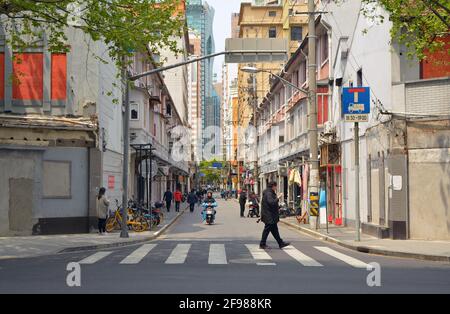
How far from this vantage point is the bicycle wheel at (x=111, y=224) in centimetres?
2638

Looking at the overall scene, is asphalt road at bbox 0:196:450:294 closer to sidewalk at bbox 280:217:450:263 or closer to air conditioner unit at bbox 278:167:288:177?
sidewalk at bbox 280:217:450:263

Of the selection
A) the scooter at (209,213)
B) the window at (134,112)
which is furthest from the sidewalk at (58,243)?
the window at (134,112)

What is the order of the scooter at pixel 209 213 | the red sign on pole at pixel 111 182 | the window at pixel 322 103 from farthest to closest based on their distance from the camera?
the window at pixel 322 103 < the scooter at pixel 209 213 < the red sign on pole at pixel 111 182

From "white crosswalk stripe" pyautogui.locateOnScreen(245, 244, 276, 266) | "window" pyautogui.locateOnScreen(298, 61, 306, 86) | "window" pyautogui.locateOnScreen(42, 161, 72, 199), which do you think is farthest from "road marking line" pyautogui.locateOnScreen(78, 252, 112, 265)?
"window" pyautogui.locateOnScreen(298, 61, 306, 86)

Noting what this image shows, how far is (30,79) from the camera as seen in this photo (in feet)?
83.0

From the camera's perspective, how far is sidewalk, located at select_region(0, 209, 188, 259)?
18.4 metres

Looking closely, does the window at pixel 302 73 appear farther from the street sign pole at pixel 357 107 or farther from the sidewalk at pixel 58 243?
the street sign pole at pixel 357 107

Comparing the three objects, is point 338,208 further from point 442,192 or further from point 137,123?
point 137,123

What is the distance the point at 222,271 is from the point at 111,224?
1399cm

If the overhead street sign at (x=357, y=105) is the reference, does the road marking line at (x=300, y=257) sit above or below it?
below

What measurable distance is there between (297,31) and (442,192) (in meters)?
57.0

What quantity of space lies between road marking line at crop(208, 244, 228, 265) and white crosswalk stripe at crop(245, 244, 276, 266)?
0.77 m

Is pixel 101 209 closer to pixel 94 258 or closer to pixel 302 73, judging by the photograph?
pixel 94 258

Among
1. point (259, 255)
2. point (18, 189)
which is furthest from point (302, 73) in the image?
point (259, 255)
